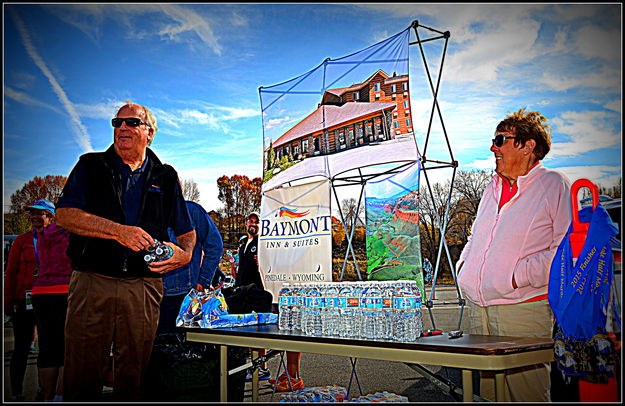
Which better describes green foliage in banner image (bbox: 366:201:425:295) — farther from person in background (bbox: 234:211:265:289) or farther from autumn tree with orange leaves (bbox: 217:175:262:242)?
autumn tree with orange leaves (bbox: 217:175:262:242)

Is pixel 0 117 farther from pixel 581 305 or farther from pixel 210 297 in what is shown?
pixel 581 305

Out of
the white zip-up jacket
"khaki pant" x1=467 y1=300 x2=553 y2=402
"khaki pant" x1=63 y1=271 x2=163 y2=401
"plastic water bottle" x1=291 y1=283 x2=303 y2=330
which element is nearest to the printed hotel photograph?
the white zip-up jacket

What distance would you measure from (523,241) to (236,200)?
36.1 ft

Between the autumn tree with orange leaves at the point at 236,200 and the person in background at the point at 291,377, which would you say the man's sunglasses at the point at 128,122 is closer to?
the person in background at the point at 291,377

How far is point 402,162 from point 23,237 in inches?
141

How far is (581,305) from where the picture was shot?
193cm

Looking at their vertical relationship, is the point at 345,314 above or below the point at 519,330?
above

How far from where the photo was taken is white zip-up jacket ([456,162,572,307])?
7.98ft

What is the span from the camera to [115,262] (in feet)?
8.27

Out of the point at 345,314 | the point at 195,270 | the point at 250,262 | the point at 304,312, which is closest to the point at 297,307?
the point at 304,312

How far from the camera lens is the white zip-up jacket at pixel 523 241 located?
2.43 metres

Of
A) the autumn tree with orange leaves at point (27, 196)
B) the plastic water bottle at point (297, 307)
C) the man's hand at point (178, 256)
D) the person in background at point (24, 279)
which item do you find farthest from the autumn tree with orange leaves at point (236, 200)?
the plastic water bottle at point (297, 307)

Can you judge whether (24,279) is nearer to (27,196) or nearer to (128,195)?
(27,196)

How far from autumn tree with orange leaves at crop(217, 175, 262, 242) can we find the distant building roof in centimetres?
703
